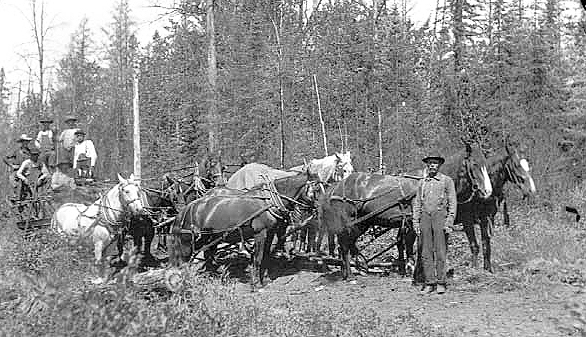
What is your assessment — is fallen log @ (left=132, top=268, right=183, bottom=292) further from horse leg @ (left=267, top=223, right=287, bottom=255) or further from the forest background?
the forest background

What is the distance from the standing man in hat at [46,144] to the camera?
575 inches

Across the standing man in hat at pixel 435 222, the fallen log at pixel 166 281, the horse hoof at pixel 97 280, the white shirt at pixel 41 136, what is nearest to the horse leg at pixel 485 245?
the standing man in hat at pixel 435 222

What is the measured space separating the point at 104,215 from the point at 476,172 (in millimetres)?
5990

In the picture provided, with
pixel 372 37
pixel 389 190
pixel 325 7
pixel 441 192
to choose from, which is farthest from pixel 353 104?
pixel 441 192

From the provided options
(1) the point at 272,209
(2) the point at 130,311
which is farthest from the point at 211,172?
(2) the point at 130,311

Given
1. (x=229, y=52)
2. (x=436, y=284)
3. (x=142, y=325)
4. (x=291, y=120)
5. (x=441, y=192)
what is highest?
(x=229, y=52)

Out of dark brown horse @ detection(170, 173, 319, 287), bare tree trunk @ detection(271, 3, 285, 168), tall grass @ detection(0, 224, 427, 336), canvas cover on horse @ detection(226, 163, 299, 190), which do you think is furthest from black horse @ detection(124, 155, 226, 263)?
bare tree trunk @ detection(271, 3, 285, 168)

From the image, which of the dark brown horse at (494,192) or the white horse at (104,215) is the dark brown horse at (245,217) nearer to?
the white horse at (104,215)

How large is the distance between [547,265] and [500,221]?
4.54 meters

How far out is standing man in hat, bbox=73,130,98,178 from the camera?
45.0ft

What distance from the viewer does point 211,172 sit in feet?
48.4

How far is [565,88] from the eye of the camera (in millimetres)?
25984

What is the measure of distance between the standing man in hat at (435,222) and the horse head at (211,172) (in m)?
5.72

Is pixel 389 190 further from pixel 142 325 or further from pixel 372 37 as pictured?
pixel 372 37
